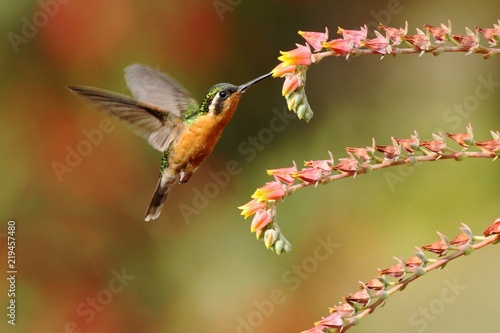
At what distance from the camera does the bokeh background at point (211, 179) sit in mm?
3338

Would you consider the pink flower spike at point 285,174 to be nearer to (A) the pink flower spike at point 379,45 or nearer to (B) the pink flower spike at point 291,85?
(B) the pink flower spike at point 291,85

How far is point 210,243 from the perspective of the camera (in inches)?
140

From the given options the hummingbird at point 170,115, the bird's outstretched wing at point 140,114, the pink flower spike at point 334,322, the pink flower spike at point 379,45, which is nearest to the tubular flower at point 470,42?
the pink flower spike at point 379,45

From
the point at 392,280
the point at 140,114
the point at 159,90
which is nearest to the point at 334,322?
the point at 392,280

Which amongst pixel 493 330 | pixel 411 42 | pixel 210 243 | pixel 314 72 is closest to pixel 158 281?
pixel 210 243

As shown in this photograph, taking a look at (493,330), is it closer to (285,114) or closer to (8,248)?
(285,114)

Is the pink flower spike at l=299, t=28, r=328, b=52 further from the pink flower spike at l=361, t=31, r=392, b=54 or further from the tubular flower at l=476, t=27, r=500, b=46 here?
the tubular flower at l=476, t=27, r=500, b=46

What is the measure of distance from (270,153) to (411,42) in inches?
88.1

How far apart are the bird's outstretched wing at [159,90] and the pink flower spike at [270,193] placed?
86 cm

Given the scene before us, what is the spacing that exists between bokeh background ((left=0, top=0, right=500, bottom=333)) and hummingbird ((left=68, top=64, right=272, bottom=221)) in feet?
A: 4.39

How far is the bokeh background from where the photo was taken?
11.0 feet

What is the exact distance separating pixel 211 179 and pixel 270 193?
2.26 m

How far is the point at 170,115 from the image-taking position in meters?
2.06

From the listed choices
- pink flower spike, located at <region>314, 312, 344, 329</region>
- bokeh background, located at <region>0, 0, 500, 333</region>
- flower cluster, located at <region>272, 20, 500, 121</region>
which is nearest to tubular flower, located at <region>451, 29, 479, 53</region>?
flower cluster, located at <region>272, 20, 500, 121</region>
